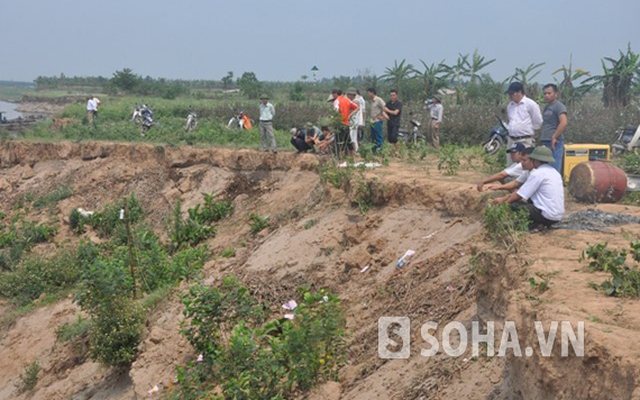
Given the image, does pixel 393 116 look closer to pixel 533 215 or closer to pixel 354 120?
pixel 354 120

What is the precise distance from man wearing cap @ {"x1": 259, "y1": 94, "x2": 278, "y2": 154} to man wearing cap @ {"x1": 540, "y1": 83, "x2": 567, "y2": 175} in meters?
6.93

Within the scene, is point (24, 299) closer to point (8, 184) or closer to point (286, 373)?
point (8, 184)

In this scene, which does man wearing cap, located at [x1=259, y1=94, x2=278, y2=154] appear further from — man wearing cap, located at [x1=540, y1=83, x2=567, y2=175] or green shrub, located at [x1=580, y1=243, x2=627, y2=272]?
green shrub, located at [x1=580, y1=243, x2=627, y2=272]

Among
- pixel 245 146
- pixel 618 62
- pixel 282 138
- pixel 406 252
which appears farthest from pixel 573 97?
pixel 406 252

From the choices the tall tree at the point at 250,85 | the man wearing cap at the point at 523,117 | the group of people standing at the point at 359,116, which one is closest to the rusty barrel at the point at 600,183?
the man wearing cap at the point at 523,117

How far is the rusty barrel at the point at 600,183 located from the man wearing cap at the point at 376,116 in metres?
5.33

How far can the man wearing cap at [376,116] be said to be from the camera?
14.4m

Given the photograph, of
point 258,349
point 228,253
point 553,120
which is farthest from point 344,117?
point 258,349

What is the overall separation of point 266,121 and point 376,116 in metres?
2.50

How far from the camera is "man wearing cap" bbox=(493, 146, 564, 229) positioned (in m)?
7.54

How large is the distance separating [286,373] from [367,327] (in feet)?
3.60

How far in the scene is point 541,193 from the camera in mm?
7574

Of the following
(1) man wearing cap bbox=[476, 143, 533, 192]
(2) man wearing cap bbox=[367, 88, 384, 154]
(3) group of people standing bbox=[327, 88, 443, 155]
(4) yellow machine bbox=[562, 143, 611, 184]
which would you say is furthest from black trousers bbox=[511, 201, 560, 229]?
(2) man wearing cap bbox=[367, 88, 384, 154]

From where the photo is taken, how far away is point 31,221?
19.3 metres
